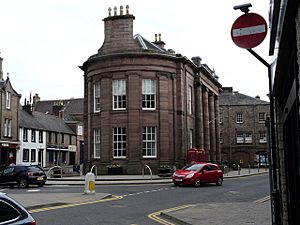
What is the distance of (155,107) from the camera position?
4003cm

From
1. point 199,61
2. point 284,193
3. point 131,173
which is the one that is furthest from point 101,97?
point 284,193

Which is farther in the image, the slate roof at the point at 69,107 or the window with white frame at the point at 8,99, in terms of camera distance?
the slate roof at the point at 69,107

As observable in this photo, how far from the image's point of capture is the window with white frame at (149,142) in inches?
1547

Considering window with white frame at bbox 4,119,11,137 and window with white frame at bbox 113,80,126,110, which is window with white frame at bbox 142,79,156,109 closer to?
window with white frame at bbox 113,80,126,110

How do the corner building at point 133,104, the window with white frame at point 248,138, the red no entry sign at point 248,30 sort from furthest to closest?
1. the window with white frame at point 248,138
2. the corner building at point 133,104
3. the red no entry sign at point 248,30

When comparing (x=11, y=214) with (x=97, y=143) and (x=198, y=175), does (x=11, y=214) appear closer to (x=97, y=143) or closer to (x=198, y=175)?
(x=198, y=175)

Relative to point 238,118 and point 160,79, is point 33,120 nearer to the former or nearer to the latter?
point 160,79

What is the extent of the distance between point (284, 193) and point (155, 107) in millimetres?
31424

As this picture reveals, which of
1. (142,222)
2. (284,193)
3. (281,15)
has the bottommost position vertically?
(142,222)

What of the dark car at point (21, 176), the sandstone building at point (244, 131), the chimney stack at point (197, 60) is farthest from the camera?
the sandstone building at point (244, 131)

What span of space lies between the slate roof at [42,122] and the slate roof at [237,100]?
26850 millimetres

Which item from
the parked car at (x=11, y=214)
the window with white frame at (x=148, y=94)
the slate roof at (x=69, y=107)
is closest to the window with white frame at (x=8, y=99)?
the window with white frame at (x=148, y=94)

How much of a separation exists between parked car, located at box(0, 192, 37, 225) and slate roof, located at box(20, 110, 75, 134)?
168 ft

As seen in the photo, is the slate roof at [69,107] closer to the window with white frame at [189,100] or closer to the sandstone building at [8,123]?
the sandstone building at [8,123]
